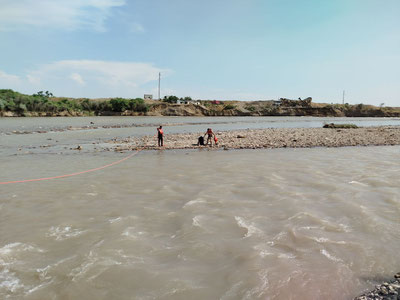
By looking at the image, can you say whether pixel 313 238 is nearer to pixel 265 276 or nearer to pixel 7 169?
pixel 265 276

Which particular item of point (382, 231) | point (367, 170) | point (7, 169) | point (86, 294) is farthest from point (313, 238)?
point (7, 169)

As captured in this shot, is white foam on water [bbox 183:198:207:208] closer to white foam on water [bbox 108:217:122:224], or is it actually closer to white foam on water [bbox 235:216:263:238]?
white foam on water [bbox 235:216:263:238]

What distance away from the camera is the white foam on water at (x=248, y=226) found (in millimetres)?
6469

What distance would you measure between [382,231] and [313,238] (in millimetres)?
1696

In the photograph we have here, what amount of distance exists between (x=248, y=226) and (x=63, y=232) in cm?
413

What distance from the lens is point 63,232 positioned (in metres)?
6.57

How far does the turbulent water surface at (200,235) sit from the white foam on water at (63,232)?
45mm

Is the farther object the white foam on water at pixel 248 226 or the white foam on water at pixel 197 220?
the white foam on water at pixel 197 220

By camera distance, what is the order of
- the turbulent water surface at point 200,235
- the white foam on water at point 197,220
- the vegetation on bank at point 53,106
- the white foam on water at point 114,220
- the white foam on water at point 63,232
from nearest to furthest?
the turbulent water surface at point 200,235 < the white foam on water at point 63,232 < the white foam on water at point 197,220 < the white foam on water at point 114,220 < the vegetation on bank at point 53,106

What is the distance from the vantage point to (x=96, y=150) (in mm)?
20219

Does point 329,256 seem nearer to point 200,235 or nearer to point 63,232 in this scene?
point 200,235

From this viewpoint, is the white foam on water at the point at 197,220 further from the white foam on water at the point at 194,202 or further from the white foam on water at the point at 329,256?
the white foam on water at the point at 329,256

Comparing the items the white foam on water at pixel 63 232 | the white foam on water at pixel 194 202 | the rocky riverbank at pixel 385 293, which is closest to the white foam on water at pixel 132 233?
the white foam on water at pixel 63 232

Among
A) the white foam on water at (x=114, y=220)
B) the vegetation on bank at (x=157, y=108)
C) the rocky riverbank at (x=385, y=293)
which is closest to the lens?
the rocky riverbank at (x=385, y=293)
